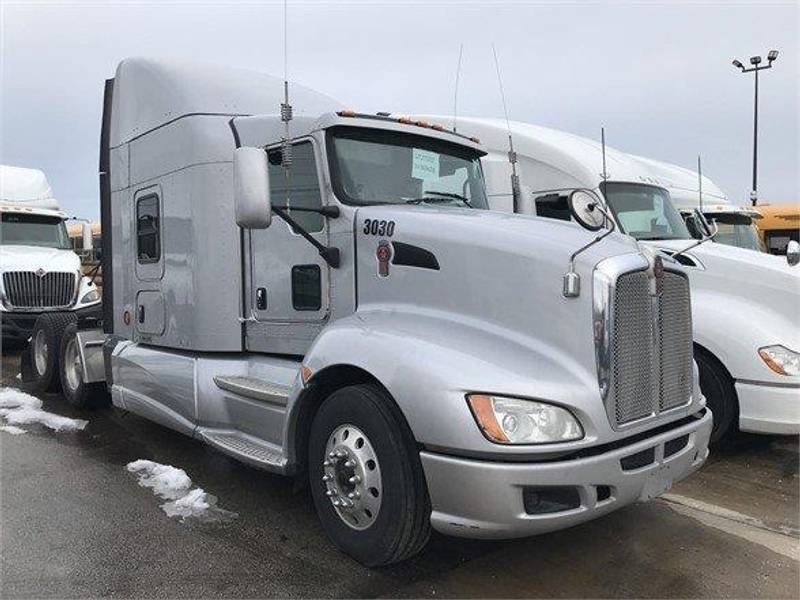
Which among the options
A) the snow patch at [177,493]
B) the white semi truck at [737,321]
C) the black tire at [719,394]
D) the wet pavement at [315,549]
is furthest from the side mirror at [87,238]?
the black tire at [719,394]

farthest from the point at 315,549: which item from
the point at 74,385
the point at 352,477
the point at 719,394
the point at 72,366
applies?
the point at 72,366

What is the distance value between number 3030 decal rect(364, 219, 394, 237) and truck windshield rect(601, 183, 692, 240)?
12.0 feet

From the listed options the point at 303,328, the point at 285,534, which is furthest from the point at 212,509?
the point at 303,328

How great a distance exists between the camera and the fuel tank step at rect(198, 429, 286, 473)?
415 centimetres

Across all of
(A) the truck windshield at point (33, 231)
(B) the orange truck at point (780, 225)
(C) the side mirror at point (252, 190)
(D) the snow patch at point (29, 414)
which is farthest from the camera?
(B) the orange truck at point (780, 225)

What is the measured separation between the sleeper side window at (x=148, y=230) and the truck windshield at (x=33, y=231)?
7.60 metres

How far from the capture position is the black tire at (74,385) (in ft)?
24.0

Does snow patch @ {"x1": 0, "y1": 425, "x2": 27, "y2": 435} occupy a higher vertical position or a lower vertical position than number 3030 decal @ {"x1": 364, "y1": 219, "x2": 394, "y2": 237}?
lower

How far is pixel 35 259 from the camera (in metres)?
11.4

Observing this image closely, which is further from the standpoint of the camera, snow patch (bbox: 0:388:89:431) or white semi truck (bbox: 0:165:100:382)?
white semi truck (bbox: 0:165:100:382)

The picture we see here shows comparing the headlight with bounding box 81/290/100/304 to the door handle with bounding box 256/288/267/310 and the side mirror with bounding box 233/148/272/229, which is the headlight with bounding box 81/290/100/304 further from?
the side mirror with bounding box 233/148/272/229

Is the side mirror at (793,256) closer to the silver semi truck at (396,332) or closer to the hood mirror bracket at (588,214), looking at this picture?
the silver semi truck at (396,332)

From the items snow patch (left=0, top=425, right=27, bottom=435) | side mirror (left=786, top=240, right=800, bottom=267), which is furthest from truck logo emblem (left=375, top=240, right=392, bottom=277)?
snow patch (left=0, top=425, right=27, bottom=435)

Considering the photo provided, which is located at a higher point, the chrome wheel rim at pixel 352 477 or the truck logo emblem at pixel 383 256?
the truck logo emblem at pixel 383 256
